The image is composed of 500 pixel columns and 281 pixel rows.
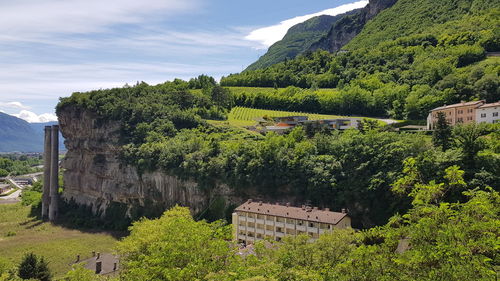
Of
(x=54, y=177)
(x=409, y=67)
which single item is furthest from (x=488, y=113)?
(x=54, y=177)

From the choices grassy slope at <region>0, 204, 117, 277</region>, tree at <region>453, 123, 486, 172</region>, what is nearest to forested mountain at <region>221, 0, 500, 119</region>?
tree at <region>453, 123, 486, 172</region>

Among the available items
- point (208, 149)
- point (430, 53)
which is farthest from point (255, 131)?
point (430, 53)

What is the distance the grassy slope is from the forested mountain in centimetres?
6025

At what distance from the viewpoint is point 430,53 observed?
108125 millimetres

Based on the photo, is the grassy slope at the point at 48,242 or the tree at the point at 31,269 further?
the grassy slope at the point at 48,242

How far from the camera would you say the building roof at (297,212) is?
4606cm

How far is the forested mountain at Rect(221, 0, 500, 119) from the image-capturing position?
78.8 meters

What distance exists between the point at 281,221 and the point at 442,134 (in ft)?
77.2

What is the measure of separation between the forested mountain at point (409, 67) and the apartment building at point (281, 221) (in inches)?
1557

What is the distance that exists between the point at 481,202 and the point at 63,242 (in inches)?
2483

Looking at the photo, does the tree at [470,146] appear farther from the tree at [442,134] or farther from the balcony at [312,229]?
the balcony at [312,229]

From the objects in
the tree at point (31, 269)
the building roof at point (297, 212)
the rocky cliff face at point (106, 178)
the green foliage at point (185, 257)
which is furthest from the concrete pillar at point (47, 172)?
the green foliage at point (185, 257)

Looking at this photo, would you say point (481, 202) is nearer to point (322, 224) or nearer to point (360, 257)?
point (360, 257)

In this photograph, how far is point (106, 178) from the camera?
83.8 m
